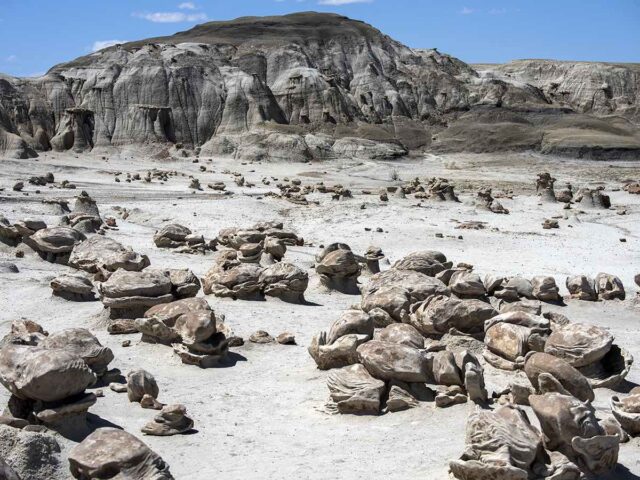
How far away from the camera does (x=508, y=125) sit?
5156 cm

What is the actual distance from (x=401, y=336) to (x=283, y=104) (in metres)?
44.8

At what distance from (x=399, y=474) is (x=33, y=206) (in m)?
17.0

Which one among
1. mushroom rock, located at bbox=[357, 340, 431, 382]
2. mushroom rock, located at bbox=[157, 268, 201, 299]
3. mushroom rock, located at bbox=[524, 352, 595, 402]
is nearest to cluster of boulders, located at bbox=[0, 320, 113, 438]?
mushroom rock, located at bbox=[357, 340, 431, 382]

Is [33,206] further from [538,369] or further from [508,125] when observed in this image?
[508,125]

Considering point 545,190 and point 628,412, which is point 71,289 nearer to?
point 628,412

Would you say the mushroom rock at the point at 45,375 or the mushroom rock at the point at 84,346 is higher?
the mushroom rock at the point at 45,375

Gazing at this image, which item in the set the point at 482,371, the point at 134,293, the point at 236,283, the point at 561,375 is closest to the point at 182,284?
Result: the point at 134,293

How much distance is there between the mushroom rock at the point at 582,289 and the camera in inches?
464

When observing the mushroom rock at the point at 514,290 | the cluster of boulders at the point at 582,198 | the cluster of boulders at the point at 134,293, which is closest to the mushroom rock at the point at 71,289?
the cluster of boulders at the point at 134,293

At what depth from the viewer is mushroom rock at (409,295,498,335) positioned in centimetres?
875

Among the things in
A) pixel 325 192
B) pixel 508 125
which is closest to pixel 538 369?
pixel 325 192

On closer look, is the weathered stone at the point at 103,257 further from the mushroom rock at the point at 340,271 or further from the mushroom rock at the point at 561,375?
the mushroom rock at the point at 561,375

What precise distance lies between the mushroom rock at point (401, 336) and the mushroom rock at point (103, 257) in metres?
4.64

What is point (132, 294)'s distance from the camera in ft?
31.3
